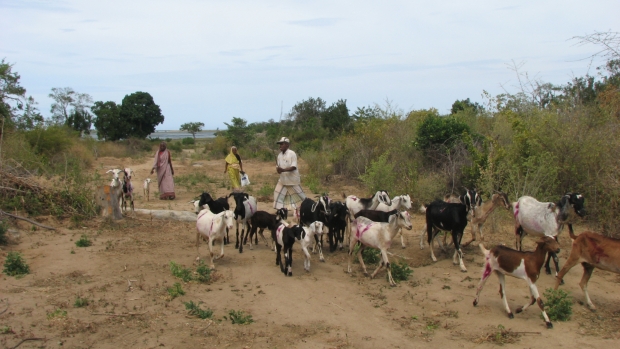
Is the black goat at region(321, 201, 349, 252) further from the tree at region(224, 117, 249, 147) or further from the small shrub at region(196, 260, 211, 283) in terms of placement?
the tree at region(224, 117, 249, 147)

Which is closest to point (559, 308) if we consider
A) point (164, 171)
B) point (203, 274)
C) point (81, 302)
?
point (203, 274)

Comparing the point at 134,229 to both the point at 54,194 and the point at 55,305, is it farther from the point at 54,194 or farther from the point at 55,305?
the point at 55,305

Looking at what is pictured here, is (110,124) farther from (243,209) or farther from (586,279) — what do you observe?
(586,279)

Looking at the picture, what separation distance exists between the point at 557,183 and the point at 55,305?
34.0ft

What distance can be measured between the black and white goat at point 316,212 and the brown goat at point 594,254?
404 cm

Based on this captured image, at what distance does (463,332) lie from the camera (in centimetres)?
626

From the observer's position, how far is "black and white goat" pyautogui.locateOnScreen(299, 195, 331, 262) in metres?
9.39

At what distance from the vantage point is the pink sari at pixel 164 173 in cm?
1545

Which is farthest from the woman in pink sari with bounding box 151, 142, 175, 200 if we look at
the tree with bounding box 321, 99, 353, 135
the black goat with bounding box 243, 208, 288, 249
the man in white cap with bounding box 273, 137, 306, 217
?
the tree with bounding box 321, 99, 353, 135

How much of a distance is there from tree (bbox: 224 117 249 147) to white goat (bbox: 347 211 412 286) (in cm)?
2810

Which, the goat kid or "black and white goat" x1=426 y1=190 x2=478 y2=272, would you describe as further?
"black and white goat" x1=426 y1=190 x2=478 y2=272

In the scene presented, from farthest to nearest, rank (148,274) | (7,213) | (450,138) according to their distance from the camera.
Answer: (450,138) → (7,213) → (148,274)

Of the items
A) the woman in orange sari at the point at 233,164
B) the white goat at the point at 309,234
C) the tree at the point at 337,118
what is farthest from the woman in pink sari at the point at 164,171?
the tree at the point at 337,118

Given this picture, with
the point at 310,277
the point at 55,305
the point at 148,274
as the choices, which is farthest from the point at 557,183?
the point at 55,305
